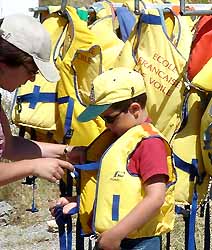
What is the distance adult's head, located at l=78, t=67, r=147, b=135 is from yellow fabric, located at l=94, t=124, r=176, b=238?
0.06m

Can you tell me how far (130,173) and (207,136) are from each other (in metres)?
0.44

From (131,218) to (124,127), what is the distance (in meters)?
0.39

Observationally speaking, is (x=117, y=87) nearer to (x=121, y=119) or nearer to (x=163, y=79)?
(x=121, y=119)

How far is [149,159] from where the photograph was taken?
3.17m

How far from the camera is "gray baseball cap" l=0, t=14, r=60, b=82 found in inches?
127

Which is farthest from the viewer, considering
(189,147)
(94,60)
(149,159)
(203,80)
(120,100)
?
(94,60)

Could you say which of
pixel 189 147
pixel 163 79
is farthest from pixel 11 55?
pixel 189 147

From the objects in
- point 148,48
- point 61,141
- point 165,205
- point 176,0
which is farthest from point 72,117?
point 176,0

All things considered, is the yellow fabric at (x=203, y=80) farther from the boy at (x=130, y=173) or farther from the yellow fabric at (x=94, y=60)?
the yellow fabric at (x=94, y=60)

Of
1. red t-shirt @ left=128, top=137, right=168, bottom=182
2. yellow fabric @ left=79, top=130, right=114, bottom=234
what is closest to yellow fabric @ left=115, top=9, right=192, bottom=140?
yellow fabric @ left=79, top=130, right=114, bottom=234

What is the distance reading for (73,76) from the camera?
3.88 metres

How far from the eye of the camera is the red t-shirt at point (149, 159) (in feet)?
10.3

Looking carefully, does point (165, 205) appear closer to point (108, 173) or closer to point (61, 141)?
point (108, 173)

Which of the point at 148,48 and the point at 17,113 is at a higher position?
the point at 148,48
